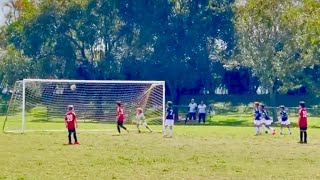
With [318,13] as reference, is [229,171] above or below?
below

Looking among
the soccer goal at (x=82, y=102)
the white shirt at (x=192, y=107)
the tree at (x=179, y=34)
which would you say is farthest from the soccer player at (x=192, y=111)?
the tree at (x=179, y=34)

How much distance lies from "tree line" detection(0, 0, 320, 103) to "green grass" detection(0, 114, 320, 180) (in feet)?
79.3

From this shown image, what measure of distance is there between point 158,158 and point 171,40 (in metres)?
37.9

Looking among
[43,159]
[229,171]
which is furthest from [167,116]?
[229,171]

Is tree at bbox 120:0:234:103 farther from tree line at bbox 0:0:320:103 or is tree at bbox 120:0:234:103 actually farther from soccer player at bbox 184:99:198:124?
soccer player at bbox 184:99:198:124

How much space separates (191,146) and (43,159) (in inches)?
304

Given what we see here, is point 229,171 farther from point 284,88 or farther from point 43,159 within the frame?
point 284,88

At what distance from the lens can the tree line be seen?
55.6 metres

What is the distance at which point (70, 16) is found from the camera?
61.9 metres

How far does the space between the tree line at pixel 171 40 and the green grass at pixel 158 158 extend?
79.3 feet

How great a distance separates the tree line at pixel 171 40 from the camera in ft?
182

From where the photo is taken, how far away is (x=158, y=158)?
74.4 ft

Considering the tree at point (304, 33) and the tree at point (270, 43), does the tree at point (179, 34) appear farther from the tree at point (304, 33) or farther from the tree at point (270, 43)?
the tree at point (304, 33)

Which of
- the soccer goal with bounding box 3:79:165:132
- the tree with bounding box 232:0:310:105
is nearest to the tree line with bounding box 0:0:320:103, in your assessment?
the tree with bounding box 232:0:310:105
